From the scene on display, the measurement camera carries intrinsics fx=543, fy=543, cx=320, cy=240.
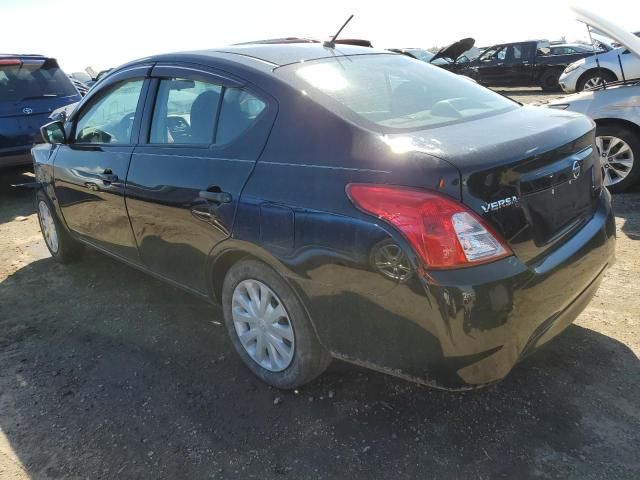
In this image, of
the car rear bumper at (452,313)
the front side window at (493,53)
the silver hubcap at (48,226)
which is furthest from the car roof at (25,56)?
the front side window at (493,53)

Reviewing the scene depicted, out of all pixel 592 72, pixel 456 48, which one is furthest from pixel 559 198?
pixel 592 72

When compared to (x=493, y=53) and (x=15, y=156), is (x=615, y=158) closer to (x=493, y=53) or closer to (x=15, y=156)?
(x=15, y=156)

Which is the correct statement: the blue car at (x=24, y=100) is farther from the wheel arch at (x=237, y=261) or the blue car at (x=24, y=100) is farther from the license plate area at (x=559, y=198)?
the license plate area at (x=559, y=198)

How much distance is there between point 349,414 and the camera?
2.57m

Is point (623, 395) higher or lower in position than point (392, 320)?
lower

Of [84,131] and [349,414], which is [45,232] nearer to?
[84,131]

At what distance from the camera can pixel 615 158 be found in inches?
218

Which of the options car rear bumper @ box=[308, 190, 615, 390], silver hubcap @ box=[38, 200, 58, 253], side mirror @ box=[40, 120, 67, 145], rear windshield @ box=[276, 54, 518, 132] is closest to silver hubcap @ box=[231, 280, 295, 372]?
car rear bumper @ box=[308, 190, 615, 390]

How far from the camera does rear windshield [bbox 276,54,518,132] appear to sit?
2.43 meters

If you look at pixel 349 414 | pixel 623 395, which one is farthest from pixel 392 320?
pixel 623 395

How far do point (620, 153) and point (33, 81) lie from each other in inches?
289

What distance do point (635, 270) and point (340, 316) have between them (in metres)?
2.66

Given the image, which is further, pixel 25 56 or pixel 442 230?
pixel 25 56

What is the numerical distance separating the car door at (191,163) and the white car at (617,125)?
3838mm
